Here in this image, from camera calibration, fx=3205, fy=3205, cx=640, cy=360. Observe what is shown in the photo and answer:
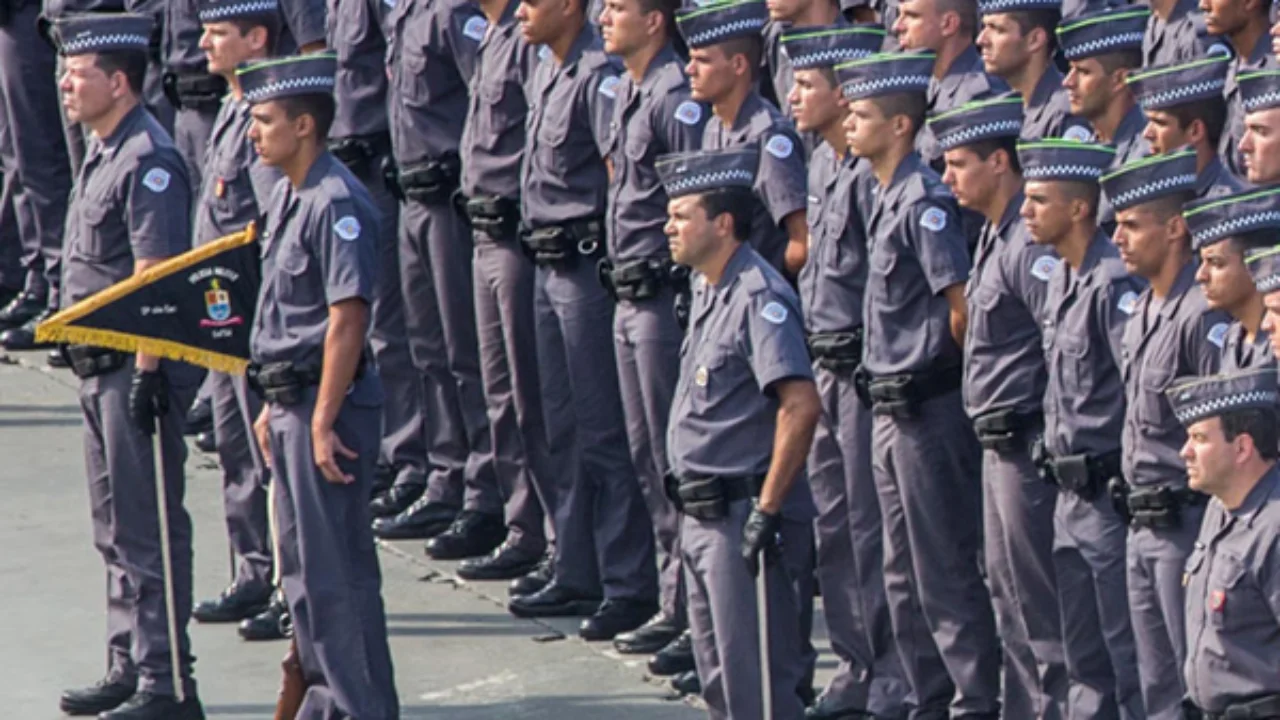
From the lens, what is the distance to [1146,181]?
8.89 m

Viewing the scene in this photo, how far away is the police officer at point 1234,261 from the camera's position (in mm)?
8594

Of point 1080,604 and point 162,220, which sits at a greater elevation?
point 162,220

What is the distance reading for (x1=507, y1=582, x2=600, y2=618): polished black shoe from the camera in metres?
11.3

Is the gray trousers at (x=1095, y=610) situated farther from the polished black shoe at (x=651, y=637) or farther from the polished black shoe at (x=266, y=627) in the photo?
the polished black shoe at (x=266, y=627)

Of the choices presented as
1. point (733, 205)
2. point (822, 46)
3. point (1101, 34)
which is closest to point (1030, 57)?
point (1101, 34)

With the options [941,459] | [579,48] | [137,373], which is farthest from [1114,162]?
[137,373]

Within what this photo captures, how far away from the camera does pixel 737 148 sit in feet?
32.0

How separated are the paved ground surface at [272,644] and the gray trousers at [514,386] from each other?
1.08ft

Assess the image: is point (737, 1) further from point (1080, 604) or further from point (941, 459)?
point (1080, 604)

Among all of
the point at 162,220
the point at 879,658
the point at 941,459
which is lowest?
the point at 879,658

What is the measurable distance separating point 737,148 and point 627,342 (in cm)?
117

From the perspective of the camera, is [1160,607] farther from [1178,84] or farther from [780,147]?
[780,147]

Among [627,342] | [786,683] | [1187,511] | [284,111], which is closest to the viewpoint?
[1187,511]

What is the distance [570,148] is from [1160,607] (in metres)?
3.24
